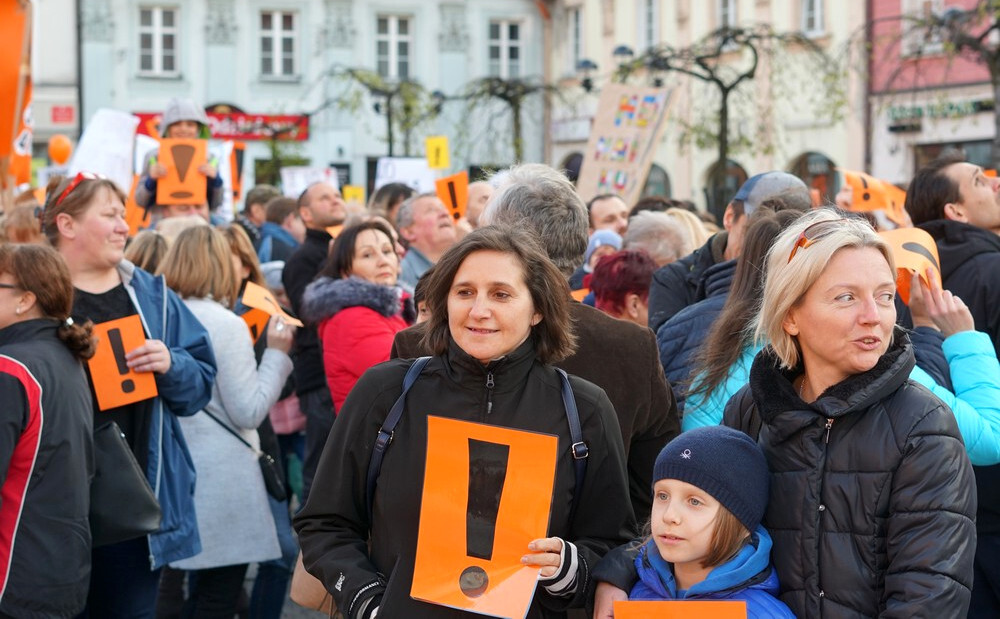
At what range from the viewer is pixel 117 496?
4.59m

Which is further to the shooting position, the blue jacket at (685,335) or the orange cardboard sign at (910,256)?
the blue jacket at (685,335)

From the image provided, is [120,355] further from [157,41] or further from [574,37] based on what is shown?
[574,37]

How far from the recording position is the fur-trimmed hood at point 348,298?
5.57 meters

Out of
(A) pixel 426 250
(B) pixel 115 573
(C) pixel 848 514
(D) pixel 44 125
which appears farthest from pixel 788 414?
(D) pixel 44 125

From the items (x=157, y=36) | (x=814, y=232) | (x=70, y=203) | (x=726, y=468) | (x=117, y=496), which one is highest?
(x=157, y=36)

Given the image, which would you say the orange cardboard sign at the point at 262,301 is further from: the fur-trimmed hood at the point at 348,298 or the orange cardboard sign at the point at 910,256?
the orange cardboard sign at the point at 910,256

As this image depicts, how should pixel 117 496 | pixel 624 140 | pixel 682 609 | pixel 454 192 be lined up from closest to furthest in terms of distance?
pixel 682 609 → pixel 117 496 → pixel 454 192 → pixel 624 140

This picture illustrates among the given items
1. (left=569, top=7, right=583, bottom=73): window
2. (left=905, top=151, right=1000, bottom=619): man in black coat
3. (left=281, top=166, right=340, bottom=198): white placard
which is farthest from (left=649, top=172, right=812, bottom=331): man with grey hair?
(left=569, top=7, right=583, bottom=73): window

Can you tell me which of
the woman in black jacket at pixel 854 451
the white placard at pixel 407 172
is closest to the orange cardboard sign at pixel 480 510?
the woman in black jacket at pixel 854 451

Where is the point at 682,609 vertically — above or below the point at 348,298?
below

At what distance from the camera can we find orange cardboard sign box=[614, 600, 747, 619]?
281cm

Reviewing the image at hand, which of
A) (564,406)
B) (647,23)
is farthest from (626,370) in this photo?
(647,23)

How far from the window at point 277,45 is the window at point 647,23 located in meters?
10.2

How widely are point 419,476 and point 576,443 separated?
0.37 metres
